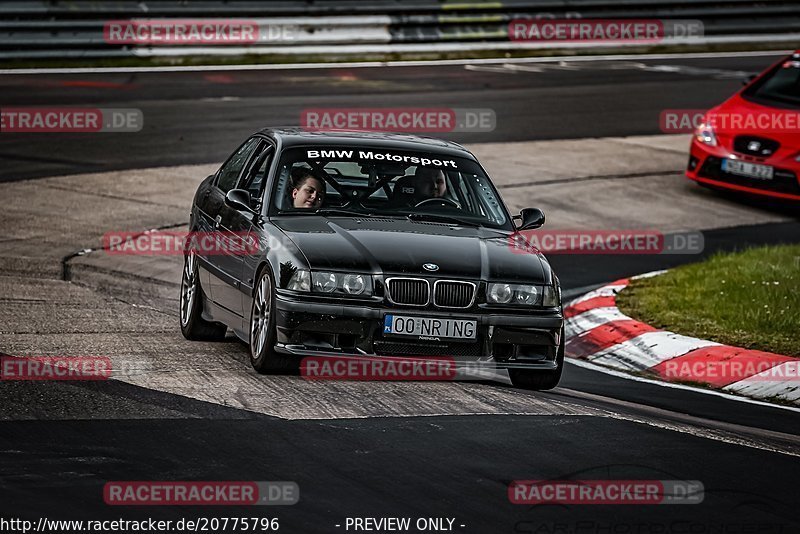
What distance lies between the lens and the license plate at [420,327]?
8422 millimetres

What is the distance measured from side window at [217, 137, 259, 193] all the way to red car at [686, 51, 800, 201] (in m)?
7.95

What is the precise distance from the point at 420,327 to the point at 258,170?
82.3 inches

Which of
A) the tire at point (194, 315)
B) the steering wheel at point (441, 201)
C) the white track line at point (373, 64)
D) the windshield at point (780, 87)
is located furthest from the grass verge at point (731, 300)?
the white track line at point (373, 64)

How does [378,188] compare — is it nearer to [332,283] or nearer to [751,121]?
[332,283]

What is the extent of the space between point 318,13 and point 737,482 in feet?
67.8

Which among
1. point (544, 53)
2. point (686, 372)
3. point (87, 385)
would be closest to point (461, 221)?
point (686, 372)

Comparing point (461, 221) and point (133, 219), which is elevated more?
point (461, 221)

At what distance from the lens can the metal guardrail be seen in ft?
81.3

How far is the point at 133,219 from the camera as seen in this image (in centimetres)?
1484

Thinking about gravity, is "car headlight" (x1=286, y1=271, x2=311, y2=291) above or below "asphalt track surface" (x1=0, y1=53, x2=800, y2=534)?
above

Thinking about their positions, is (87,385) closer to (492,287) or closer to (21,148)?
(492,287)

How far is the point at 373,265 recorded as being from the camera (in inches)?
334

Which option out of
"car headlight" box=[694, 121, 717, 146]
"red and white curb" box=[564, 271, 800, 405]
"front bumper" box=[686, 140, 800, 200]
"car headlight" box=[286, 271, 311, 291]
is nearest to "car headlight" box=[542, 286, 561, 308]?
"car headlight" box=[286, 271, 311, 291]

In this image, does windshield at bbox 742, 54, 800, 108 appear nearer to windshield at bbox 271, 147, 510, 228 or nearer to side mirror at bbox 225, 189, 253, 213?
windshield at bbox 271, 147, 510, 228
